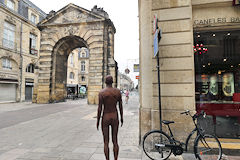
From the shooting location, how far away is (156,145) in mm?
3525

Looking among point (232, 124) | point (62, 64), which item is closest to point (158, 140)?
point (232, 124)

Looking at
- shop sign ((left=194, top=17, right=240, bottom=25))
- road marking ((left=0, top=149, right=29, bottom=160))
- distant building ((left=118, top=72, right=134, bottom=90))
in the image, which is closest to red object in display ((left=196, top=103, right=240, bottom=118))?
shop sign ((left=194, top=17, right=240, bottom=25))

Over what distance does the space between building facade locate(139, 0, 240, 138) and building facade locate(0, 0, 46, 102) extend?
16.8 m

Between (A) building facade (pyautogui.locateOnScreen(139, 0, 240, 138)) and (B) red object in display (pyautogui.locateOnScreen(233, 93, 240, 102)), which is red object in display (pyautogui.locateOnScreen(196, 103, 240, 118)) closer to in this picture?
(A) building facade (pyautogui.locateOnScreen(139, 0, 240, 138))

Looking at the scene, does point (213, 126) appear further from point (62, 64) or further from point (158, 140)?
point (62, 64)

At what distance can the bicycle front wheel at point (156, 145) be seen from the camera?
3.49 meters

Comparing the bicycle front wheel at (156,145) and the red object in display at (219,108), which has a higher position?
the red object in display at (219,108)

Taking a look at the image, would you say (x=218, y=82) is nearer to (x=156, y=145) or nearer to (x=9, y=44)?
(x=156, y=145)

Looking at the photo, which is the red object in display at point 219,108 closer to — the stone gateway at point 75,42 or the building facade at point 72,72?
the stone gateway at point 75,42

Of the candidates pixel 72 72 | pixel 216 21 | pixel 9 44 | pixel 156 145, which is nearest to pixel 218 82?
pixel 216 21

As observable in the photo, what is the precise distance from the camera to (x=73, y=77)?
33.8m

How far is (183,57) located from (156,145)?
8.80 feet

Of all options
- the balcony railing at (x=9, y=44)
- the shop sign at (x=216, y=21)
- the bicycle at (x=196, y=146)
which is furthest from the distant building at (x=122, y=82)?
the bicycle at (x=196, y=146)

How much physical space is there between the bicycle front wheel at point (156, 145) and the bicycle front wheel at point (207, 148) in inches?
26.4
